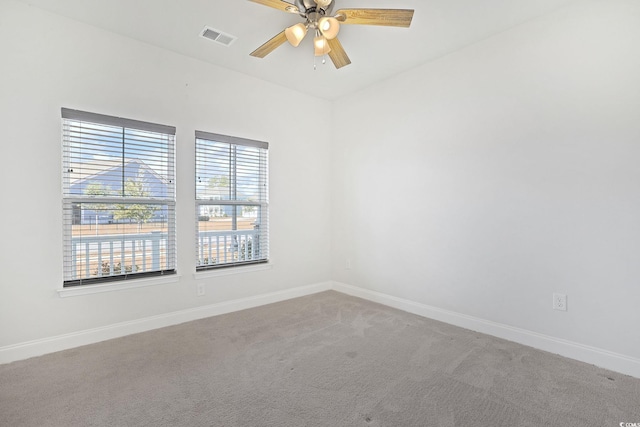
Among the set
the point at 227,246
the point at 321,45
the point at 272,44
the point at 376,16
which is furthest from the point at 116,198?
the point at 376,16

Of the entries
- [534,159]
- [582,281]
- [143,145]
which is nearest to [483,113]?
[534,159]

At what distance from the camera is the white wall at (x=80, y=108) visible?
2289mm

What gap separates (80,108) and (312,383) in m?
2.83

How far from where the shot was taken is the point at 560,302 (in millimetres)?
2389

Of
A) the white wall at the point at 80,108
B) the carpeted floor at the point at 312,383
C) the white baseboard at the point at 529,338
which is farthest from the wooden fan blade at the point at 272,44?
the white baseboard at the point at 529,338

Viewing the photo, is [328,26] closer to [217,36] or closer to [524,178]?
[217,36]

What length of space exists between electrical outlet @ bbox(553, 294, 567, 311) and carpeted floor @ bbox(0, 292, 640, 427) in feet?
1.23

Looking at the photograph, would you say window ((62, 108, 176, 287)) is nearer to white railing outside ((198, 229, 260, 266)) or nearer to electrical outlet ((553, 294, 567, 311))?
white railing outside ((198, 229, 260, 266))

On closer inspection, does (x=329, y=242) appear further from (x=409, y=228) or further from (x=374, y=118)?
(x=374, y=118)

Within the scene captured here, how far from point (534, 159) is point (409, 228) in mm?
1324

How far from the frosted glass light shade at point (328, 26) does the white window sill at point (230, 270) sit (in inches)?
97.7

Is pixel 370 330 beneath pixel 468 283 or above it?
beneath

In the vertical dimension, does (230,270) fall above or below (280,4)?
below

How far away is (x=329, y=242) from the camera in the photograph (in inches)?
172
